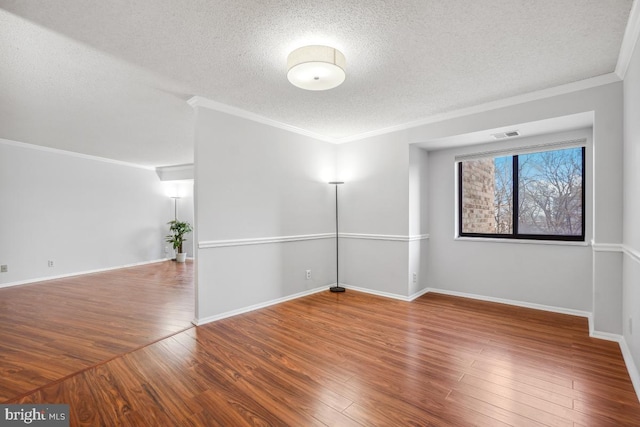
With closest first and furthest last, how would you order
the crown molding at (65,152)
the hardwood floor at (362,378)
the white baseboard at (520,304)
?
1. the hardwood floor at (362,378)
2. the white baseboard at (520,304)
3. the crown molding at (65,152)

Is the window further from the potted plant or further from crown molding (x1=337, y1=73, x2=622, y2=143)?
the potted plant

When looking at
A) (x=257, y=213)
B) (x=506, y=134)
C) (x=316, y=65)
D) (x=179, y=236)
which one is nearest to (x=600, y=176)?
(x=506, y=134)

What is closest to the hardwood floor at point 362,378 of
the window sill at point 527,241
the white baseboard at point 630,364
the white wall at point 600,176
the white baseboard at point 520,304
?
the white baseboard at point 630,364

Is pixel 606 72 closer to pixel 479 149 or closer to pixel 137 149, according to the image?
pixel 479 149

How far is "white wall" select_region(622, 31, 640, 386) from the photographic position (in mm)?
2031

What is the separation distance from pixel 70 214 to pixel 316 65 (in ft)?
21.0

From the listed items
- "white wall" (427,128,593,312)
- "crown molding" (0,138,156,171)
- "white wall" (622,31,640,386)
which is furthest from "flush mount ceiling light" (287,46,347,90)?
"crown molding" (0,138,156,171)

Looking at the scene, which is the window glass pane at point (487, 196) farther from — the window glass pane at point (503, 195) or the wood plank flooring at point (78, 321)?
the wood plank flooring at point (78, 321)

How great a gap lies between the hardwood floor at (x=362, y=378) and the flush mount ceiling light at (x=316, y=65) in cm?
→ 233

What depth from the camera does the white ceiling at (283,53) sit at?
1850mm

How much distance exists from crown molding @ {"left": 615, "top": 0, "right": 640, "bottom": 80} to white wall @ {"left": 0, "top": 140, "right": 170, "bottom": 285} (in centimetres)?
818

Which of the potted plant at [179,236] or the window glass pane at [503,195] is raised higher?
the window glass pane at [503,195]

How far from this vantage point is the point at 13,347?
2.66 m

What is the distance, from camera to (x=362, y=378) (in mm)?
2141
